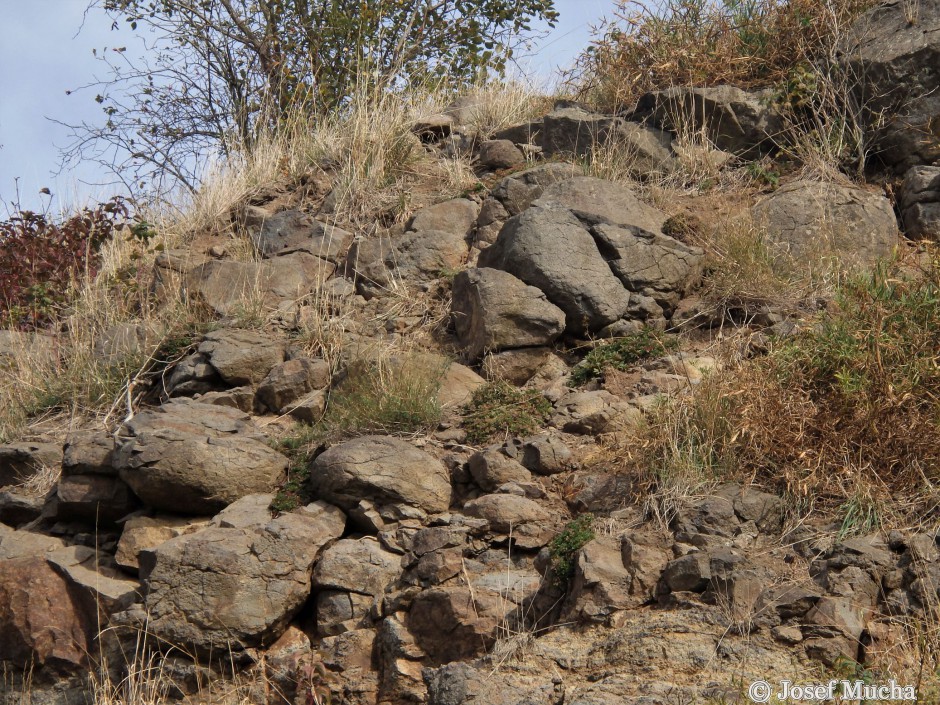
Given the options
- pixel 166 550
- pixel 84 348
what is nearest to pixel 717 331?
pixel 166 550

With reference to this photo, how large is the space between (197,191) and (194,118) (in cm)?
313

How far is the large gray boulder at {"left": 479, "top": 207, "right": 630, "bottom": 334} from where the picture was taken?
7305 mm

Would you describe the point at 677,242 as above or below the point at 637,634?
above

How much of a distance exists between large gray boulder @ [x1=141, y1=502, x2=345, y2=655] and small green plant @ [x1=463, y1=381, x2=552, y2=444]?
1.36 meters

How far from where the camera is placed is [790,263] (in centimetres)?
742

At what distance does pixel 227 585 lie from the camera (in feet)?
17.4

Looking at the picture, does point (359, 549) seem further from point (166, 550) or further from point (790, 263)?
point (790, 263)

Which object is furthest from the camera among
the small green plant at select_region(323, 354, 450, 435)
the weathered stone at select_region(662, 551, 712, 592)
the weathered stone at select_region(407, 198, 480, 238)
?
the weathered stone at select_region(407, 198, 480, 238)

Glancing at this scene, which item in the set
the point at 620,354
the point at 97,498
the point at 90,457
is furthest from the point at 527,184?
the point at 97,498

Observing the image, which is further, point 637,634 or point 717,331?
point 717,331

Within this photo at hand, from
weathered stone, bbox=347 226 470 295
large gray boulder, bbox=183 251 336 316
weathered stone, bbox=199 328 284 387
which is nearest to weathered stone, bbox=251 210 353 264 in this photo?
large gray boulder, bbox=183 251 336 316

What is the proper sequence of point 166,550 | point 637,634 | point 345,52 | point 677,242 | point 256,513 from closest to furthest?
point 637,634, point 166,550, point 256,513, point 677,242, point 345,52

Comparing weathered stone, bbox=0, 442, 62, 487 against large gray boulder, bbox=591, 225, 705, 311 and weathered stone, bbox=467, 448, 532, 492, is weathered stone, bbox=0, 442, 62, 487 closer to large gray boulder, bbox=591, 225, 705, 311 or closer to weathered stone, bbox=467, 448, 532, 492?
weathered stone, bbox=467, 448, 532, 492

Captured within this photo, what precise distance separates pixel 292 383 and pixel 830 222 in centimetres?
420
